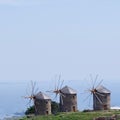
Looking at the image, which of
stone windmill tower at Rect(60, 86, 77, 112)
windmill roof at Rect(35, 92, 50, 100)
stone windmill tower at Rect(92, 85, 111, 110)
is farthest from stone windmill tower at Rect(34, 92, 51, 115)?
stone windmill tower at Rect(92, 85, 111, 110)

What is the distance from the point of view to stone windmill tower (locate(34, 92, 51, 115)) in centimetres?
9531

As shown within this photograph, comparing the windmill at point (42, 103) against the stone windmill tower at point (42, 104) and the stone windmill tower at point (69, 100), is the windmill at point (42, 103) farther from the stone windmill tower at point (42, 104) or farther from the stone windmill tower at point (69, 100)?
the stone windmill tower at point (69, 100)

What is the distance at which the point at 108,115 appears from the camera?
3201 inches

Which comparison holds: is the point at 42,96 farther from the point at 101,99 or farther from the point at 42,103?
the point at 101,99

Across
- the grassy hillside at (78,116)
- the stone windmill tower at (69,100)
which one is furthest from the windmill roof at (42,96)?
the grassy hillside at (78,116)

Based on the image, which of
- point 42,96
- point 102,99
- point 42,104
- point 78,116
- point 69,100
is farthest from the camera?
point 42,96

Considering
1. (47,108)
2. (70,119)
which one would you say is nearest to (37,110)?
(47,108)

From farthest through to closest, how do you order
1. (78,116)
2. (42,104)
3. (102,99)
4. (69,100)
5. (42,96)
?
(42,96)
(42,104)
(69,100)
(102,99)
(78,116)

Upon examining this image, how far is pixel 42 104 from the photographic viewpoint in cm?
9556

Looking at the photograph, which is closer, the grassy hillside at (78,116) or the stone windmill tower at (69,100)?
the grassy hillside at (78,116)

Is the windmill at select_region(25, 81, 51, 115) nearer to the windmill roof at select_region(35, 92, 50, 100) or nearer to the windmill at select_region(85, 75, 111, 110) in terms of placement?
the windmill roof at select_region(35, 92, 50, 100)

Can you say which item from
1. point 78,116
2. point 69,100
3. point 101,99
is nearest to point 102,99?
point 101,99

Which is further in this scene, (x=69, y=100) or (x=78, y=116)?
(x=69, y=100)

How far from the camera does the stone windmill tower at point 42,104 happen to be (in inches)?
3752
